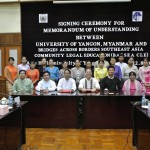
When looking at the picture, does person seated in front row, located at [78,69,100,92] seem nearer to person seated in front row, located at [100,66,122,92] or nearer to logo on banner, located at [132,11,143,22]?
person seated in front row, located at [100,66,122,92]

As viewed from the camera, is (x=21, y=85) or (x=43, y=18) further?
(x=43, y=18)

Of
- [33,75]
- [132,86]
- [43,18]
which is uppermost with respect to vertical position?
[43,18]

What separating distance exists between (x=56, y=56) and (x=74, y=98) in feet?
10.6

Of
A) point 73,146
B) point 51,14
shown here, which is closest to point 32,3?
point 51,14

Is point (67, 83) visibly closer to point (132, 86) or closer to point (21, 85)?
point (21, 85)

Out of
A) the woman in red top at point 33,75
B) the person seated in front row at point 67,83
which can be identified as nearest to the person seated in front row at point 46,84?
the person seated in front row at point 67,83

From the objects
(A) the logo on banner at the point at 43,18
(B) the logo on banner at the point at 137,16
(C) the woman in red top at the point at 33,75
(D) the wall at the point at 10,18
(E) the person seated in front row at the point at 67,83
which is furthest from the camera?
(D) the wall at the point at 10,18

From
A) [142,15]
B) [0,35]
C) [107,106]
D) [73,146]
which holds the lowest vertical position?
[73,146]

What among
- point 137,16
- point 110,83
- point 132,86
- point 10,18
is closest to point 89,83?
point 110,83

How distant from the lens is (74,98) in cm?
473

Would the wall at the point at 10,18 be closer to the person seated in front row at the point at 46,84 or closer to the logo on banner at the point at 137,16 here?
the person seated in front row at the point at 46,84

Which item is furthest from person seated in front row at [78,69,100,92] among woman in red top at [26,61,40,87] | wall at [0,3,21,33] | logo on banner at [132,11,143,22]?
wall at [0,3,21,33]

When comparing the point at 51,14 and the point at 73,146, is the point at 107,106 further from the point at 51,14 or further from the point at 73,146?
the point at 51,14

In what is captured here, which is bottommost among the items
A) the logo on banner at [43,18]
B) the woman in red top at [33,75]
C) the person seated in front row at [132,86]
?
the person seated in front row at [132,86]
